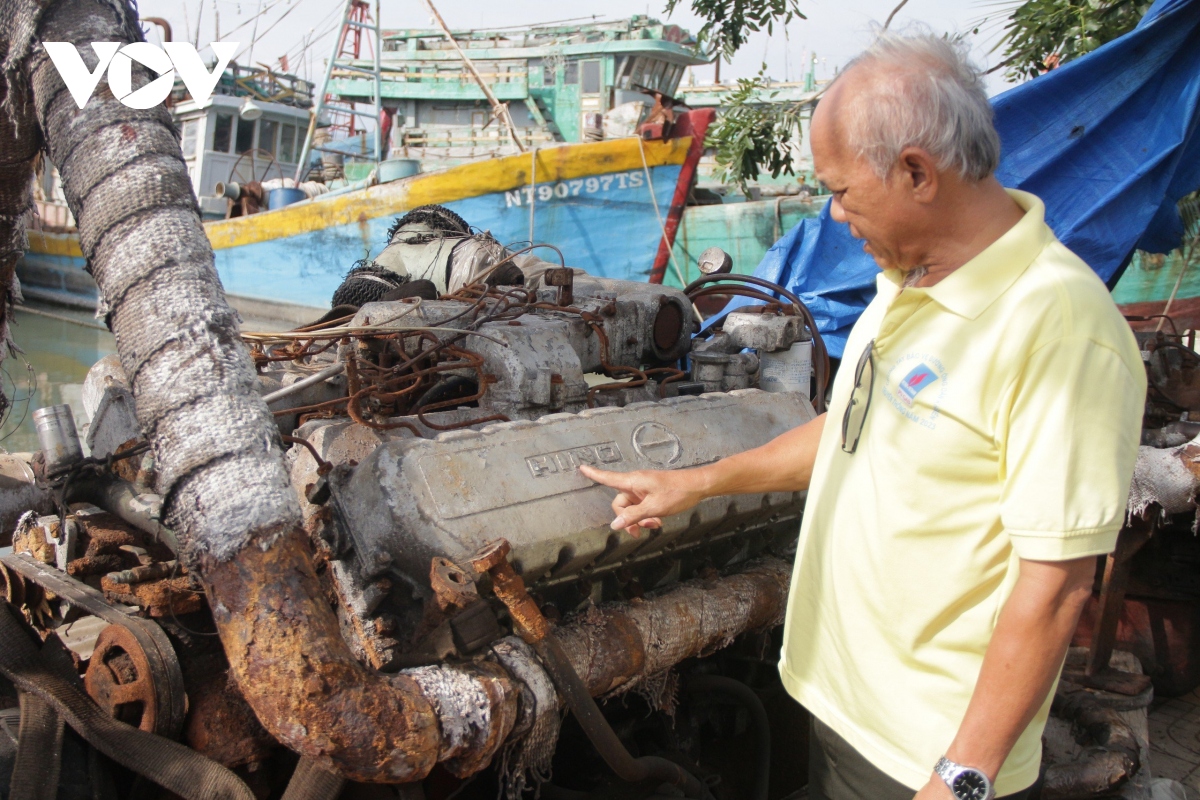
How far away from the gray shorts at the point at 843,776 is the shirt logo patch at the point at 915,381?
0.60m

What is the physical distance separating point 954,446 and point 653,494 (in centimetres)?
65

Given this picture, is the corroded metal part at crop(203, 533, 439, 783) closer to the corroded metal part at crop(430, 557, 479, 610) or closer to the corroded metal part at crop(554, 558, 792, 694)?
the corroded metal part at crop(430, 557, 479, 610)

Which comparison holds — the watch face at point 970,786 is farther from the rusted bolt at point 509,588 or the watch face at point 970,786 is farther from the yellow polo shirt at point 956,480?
the rusted bolt at point 509,588

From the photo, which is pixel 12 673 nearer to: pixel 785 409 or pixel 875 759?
pixel 875 759

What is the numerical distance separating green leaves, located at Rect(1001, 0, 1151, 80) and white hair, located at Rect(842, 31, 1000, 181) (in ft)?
14.5

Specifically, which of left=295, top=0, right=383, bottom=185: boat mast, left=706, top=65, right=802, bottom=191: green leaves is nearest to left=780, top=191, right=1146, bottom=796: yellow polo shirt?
left=706, top=65, right=802, bottom=191: green leaves

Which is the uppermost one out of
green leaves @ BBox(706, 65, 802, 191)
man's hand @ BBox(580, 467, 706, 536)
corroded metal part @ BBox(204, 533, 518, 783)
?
green leaves @ BBox(706, 65, 802, 191)

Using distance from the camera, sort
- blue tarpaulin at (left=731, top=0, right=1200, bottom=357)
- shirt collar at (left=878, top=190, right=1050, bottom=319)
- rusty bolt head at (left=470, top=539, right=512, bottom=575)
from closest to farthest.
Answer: shirt collar at (left=878, top=190, right=1050, bottom=319) < rusty bolt head at (left=470, top=539, right=512, bottom=575) < blue tarpaulin at (left=731, top=0, right=1200, bottom=357)

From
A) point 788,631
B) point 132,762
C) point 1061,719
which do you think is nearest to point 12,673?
point 132,762

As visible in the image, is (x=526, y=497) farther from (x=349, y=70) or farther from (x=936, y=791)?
(x=349, y=70)

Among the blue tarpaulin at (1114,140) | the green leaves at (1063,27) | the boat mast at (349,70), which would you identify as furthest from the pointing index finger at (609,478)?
the boat mast at (349,70)

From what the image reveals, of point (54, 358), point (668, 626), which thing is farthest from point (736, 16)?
point (54, 358)

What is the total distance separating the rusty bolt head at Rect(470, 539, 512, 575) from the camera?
1.67 metres

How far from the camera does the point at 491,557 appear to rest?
168 cm
